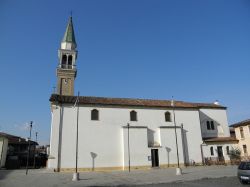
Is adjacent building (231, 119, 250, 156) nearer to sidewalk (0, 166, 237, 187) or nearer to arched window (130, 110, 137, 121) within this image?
sidewalk (0, 166, 237, 187)

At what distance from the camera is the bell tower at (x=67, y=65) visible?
154ft

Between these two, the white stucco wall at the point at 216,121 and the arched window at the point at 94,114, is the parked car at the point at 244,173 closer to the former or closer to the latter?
the arched window at the point at 94,114

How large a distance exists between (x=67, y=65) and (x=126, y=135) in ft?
76.2

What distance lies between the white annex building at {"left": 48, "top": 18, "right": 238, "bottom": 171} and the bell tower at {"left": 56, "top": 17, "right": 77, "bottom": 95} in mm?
15011

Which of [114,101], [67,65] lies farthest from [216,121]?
[67,65]

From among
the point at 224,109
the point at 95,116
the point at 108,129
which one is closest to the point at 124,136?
the point at 108,129

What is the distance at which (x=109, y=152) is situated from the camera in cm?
3017

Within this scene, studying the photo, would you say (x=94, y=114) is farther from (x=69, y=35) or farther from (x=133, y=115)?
(x=69, y=35)

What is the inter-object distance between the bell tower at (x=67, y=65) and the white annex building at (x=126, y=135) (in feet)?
49.2

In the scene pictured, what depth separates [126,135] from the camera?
31.1 meters

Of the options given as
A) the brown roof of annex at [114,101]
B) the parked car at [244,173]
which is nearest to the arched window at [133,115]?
the brown roof of annex at [114,101]

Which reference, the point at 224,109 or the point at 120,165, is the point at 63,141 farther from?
the point at 224,109

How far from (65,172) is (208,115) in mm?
24164

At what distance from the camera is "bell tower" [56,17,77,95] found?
46.9 metres
